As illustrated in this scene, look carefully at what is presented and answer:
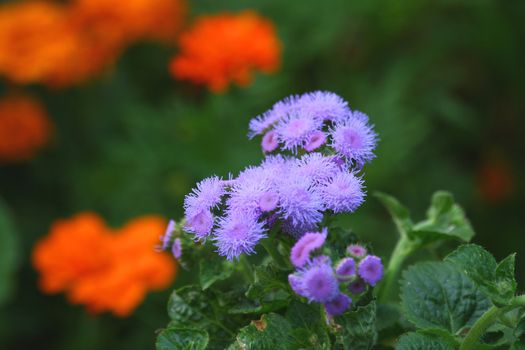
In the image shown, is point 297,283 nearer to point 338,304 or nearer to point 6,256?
point 338,304

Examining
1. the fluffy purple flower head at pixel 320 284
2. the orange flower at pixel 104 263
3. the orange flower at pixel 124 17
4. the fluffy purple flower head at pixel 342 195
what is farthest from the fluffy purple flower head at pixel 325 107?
the orange flower at pixel 124 17

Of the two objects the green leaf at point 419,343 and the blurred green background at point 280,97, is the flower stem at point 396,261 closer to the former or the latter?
the green leaf at point 419,343

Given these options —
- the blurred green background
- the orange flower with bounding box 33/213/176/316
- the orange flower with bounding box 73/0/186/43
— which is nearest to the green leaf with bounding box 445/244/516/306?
the orange flower with bounding box 33/213/176/316

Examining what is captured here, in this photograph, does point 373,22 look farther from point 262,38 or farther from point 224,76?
point 224,76

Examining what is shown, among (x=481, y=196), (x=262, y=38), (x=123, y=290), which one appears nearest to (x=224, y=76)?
(x=262, y=38)

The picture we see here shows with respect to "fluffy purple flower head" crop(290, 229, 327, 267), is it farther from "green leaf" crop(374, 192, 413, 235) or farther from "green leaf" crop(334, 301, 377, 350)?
"green leaf" crop(374, 192, 413, 235)
